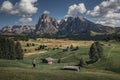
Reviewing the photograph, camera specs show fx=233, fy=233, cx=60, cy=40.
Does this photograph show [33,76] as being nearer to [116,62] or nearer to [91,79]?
[91,79]

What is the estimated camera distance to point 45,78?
53219mm

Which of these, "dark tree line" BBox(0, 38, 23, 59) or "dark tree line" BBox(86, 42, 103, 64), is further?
"dark tree line" BBox(0, 38, 23, 59)

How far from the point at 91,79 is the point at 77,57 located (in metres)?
98.5

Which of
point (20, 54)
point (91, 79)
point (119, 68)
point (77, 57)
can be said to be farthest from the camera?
point (20, 54)

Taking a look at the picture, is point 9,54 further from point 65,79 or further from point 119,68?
point 65,79

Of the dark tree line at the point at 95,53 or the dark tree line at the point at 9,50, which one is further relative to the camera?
the dark tree line at the point at 9,50

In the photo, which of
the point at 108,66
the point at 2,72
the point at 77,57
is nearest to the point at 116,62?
the point at 108,66

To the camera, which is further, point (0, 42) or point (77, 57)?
point (0, 42)

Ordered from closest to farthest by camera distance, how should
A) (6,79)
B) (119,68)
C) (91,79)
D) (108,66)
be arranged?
(6,79) < (91,79) < (119,68) < (108,66)

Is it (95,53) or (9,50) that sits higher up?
Result: (9,50)

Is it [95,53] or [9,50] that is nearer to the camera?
[95,53]

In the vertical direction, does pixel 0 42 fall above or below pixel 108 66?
above

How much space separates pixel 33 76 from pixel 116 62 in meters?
63.2

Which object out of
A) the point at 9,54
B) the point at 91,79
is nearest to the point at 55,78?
the point at 91,79
